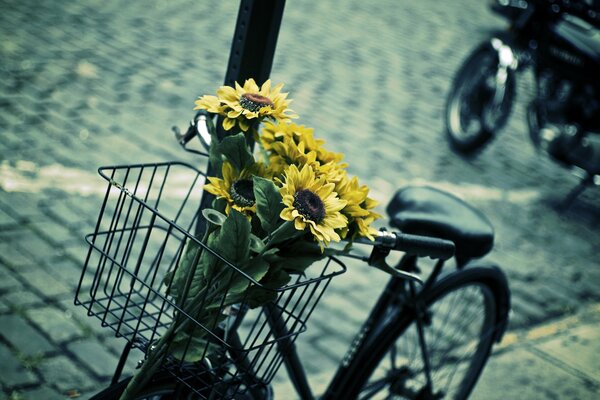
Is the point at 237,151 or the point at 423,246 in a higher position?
the point at 237,151

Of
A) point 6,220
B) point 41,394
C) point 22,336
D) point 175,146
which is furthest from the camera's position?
point 175,146

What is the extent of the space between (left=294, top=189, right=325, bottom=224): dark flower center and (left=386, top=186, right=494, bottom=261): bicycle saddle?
2.85ft

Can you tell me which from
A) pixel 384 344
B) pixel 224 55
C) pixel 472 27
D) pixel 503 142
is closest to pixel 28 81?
pixel 224 55

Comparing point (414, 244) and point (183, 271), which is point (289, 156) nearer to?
point (183, 271)

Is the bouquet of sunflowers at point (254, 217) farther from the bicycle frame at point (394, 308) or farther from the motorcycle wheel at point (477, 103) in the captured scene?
the motorcycle wheel at point (477, 103)

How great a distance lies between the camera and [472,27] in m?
11.5

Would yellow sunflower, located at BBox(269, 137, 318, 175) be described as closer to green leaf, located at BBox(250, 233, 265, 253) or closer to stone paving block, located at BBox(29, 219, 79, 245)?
green leaf, located at BBox(250, 233, 265, 253)

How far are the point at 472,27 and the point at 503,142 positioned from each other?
4717mm

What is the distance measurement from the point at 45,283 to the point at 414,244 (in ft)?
6.67

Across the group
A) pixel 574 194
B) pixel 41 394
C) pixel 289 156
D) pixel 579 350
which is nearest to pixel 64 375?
pixel 41 394

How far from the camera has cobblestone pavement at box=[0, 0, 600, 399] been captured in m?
3.11

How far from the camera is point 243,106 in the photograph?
4.99 ft

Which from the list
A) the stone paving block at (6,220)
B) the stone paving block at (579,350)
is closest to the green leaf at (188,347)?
the stone paving block at (6,220)

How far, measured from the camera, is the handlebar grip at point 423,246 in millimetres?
1797
